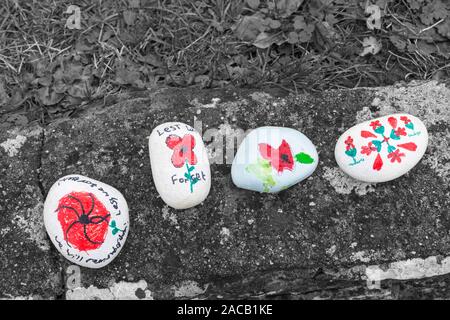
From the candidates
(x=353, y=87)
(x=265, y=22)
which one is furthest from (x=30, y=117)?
(x=353, y=87)

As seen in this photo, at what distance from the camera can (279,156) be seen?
160 centimetres

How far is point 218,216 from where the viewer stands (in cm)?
166

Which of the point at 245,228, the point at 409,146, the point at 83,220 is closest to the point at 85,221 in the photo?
the point at 83,220

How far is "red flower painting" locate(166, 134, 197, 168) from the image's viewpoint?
1.55m

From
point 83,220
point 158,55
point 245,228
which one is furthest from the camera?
point 158,55

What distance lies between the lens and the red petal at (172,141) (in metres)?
1.56

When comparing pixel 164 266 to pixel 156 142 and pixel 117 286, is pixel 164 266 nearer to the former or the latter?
pixel 117 286

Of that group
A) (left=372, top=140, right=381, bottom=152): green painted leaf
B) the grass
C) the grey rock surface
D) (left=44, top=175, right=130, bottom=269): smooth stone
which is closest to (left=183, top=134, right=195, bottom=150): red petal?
the grey rock surface

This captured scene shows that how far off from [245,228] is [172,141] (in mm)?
350

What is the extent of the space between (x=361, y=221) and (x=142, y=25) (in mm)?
1063

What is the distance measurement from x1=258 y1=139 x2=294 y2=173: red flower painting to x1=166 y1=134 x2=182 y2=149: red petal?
0.82 ft

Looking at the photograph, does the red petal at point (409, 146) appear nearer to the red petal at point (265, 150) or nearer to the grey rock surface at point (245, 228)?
the grey rock surface at point (245, 228)

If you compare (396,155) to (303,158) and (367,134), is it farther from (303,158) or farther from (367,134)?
(303,158)

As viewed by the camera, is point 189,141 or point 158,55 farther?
point 158,55
